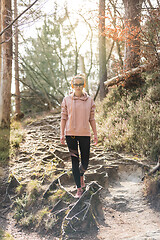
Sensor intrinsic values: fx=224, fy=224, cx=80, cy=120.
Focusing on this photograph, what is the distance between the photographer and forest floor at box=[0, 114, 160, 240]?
3889 millimetres

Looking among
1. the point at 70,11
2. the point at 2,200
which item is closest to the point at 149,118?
the point at 2,200

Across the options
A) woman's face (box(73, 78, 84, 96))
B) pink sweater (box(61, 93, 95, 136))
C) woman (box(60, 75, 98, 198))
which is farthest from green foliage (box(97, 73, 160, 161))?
woman's face (box(73, 78, 84, 96))

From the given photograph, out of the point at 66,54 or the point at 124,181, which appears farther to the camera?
the point at 66,54

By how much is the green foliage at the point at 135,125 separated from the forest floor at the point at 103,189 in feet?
1.37

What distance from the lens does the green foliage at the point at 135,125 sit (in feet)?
20.7

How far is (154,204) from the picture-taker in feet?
14.5

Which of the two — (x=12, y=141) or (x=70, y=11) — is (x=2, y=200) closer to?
(x=12, y=141)

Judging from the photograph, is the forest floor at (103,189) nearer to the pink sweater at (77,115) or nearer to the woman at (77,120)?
the woman at (77,120)

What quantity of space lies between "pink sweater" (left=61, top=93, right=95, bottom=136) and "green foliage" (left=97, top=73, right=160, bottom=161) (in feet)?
8.62

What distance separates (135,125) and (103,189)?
271cm

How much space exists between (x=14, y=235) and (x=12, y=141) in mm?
4419

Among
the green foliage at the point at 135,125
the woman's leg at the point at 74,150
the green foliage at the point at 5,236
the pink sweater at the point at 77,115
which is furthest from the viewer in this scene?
the green foliage at the point at 135,125

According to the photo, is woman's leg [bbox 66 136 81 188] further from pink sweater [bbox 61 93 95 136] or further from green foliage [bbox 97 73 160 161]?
green foliage [bbox 97 73 160 161]

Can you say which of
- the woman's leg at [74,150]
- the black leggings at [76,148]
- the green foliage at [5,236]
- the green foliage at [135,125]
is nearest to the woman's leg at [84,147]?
the black leggings at [76,148]
